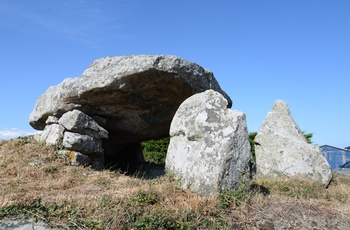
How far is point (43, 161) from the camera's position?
10.8 meters

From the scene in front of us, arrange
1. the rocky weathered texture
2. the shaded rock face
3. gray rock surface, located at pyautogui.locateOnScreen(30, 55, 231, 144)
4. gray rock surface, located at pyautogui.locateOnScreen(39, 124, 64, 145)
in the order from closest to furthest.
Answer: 1. the rocky weathered texture
2. gray rock surface, located at pyautogui.locateOnScreen(30, 55, 231, 144)
3. gray rock surface, located at pyautogui.locateOnScreen(39, 124, 64, 145)
4. the shaded rock face

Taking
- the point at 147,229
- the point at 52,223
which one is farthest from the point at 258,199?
the point at 52,223

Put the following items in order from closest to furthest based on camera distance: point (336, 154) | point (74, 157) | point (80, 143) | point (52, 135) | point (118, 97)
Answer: point (74, 157) < point (80, 143) < point (118, 97) < point (52, 135) < point (336, 154)

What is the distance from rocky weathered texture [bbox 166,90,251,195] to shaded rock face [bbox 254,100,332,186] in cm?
465

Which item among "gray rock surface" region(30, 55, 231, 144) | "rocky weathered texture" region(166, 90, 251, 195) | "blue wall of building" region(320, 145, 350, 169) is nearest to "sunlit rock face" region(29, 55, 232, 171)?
"gray rock surface" region(30, 55, 231, 144)

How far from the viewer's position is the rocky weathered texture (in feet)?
24.6

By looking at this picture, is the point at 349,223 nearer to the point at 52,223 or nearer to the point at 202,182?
the point at 202,182

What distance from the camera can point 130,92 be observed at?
11.4 metres

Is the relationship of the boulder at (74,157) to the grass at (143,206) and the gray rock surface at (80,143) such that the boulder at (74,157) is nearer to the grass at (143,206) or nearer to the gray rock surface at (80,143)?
the gray rock surface at (80,143)

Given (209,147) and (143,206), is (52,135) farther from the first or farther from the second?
(143,206)

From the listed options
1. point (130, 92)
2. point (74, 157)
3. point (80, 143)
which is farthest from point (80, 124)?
point (130, 92)

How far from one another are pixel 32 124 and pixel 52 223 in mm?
8963

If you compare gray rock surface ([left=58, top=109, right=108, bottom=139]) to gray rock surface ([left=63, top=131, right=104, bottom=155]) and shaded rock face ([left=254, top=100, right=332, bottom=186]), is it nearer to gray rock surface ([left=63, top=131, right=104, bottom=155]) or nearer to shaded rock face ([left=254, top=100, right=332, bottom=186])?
gray rock surface ([left=63, top=131, right=104, bottom=155])

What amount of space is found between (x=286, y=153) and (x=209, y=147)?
5322 mm
